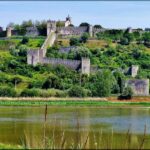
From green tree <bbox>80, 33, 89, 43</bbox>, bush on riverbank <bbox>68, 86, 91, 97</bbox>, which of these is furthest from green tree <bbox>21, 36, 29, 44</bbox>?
bush on riverbank <bbox>68, 86, 91, 97</bbox>

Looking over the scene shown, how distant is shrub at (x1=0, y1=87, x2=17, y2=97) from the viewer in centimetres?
7191

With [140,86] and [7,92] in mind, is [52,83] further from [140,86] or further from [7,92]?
[140,86]

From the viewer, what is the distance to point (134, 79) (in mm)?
81875

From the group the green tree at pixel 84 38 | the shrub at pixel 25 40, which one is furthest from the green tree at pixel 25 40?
the green tree at pixel 84 38

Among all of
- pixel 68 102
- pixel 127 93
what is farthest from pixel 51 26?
pixel 68 102

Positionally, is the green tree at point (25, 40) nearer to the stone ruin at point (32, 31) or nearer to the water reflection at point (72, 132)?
the stone ruin at point (32, 31)

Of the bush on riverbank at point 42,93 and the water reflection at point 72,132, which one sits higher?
the water reflection at point 72,132

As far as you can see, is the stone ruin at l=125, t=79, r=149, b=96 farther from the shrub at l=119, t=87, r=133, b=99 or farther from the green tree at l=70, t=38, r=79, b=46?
the green tree at l=70, t=38, r=79, b=46

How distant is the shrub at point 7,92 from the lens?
7191 centimetres

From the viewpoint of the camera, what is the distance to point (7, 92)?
236ft

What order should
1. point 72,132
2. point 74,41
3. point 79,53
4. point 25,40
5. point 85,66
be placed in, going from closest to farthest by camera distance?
point 72,132
point 85,66
point 79,53
point 74,41
point 25,40

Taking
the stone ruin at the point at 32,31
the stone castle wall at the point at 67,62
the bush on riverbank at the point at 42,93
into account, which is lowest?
the bush on riverbank at the point at 42,93

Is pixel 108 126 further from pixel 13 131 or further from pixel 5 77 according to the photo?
pixel 5 77

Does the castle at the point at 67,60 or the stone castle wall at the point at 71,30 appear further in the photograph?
the stone castle wall at the point at 71,30
